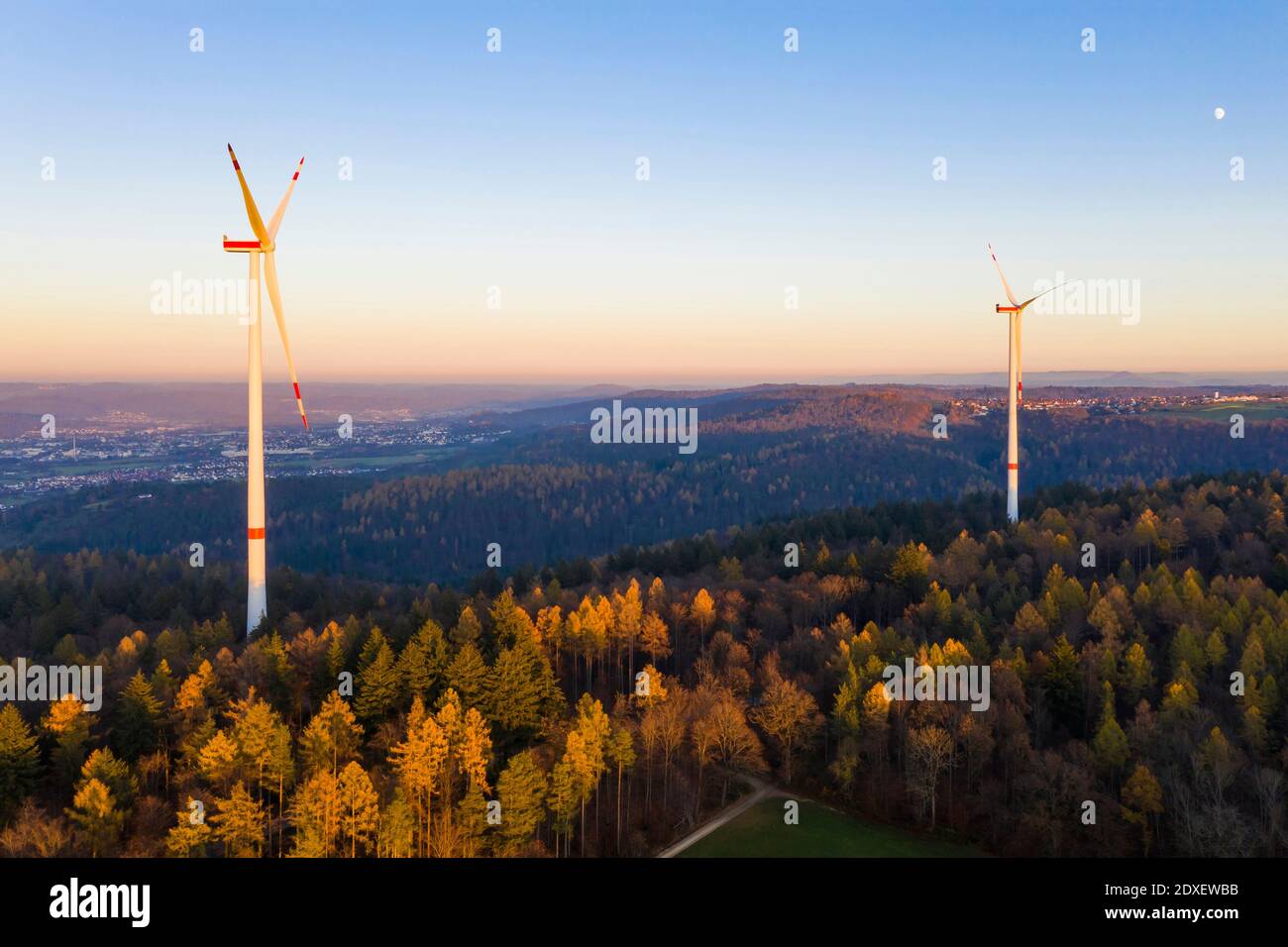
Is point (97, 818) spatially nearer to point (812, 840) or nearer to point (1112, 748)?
point (812, 840)

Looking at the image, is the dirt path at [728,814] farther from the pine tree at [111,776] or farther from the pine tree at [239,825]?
the pine tree at [111,776]

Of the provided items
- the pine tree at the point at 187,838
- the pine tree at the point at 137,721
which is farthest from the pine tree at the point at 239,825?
the pine tree at the point at 137,721

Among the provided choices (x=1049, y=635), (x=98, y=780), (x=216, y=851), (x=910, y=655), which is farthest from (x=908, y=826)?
(x=98, y=780)

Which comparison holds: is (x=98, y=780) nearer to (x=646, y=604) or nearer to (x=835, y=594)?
(x=646, y=604)

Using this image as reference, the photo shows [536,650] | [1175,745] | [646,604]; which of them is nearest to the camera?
[1175,745]

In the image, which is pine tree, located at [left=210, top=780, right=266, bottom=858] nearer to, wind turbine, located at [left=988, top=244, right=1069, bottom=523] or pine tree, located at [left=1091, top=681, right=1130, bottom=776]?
pine tree, located at [left=1091, top=681, right=1130, bottom=776]

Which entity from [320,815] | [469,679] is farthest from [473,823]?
[469,679]
